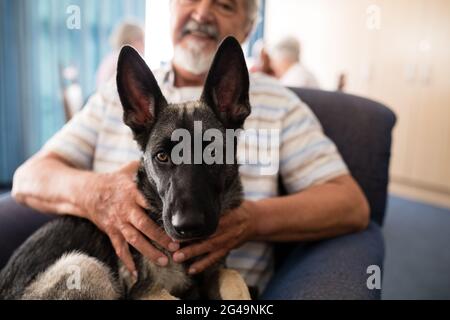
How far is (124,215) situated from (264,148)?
0.48 metres

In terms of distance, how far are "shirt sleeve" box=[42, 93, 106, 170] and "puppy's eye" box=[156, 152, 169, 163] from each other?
616mm

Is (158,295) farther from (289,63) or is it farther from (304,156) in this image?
(289,63)

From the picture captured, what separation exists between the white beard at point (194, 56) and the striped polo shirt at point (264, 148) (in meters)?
0.38

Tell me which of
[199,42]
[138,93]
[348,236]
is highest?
[199,42]

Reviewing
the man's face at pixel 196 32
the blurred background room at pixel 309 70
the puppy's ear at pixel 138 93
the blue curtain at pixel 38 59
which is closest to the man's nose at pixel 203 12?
the man's face at pixel 196 32

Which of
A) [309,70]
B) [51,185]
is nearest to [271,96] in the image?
[51,185]

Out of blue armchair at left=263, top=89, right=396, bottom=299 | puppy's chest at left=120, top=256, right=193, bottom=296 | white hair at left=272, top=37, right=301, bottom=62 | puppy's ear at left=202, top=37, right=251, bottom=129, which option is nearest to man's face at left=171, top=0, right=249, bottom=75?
puppy's ear at left=202, top=37, right=251, bottom=129

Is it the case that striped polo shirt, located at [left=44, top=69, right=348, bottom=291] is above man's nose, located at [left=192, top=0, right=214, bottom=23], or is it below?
below

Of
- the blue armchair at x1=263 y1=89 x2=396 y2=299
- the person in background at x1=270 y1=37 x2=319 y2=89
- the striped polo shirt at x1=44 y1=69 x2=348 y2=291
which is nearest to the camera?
the blue armchair at x1=263 y1=89 x2=396 y2=299

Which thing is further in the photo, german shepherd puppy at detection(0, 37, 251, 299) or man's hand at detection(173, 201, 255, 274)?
man's hand at detection(173, 201, 255, 274)

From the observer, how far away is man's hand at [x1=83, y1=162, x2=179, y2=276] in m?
0.89

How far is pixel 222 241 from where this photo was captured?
0.95m

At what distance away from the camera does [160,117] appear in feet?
2.49

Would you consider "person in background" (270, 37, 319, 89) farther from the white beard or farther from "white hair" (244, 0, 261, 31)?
the white beard
